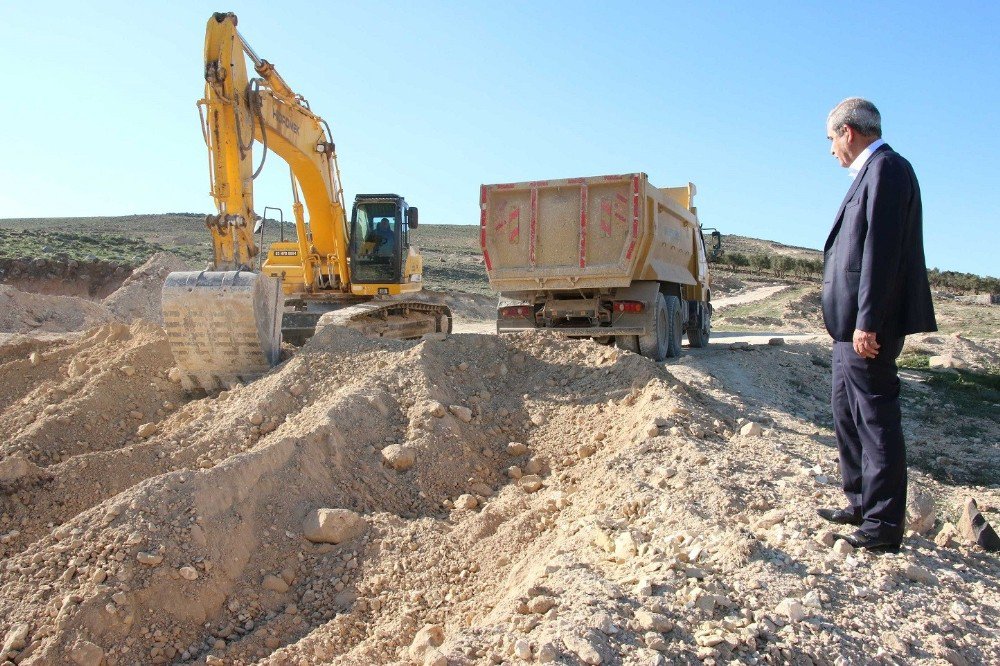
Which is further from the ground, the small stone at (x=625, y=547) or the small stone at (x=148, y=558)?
the small stone at (x=625, y=547)

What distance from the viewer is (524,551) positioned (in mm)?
4508

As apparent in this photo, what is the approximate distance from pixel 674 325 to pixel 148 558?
29.8 feet

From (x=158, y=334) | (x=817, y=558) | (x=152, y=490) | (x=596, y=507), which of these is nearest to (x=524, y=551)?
(x=596, y=507)

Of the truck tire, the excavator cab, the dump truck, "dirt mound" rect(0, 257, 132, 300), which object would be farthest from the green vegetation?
"dirt mound" rect(0, 257, 132, 300)

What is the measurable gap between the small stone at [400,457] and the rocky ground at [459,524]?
0.02 meters

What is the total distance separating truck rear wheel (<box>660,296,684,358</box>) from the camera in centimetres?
1178

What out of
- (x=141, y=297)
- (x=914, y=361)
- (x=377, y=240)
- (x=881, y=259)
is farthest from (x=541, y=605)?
(x=141, y=297)

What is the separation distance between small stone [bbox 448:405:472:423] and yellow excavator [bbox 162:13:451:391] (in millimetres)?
2358

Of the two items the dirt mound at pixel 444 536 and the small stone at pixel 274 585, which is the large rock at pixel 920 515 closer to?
the dirt mound at pixel 444 536

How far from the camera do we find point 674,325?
39.5 ft

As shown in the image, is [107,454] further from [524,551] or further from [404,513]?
[524,551]

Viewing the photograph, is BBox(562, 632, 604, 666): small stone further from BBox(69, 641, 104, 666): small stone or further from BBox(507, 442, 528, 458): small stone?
BBox(507, 442, 528, 458): small stone

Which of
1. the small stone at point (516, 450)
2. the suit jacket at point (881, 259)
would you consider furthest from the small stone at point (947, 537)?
the small stone at point (516, 450)

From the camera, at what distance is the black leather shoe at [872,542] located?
3941 millimetres
